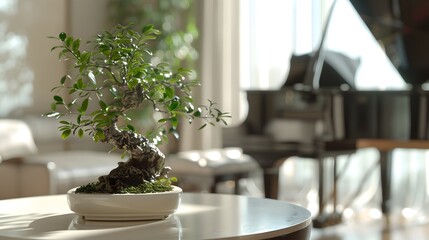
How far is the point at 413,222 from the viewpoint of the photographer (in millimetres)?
5684

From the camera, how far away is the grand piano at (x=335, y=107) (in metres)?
4.95

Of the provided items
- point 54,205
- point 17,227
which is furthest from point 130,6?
point 17,227

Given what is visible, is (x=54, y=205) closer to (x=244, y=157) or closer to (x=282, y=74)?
(x=244, y=157)

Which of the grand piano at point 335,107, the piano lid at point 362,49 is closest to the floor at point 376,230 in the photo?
the grand piano at point 335,107

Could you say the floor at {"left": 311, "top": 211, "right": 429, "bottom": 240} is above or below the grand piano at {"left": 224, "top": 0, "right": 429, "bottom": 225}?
below

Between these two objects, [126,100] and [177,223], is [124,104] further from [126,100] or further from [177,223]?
[177,223]

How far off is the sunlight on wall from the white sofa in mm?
342

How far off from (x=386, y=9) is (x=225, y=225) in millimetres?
3093

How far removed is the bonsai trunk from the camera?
2.39 m

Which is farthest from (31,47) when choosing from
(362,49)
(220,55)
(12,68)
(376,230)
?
(376,230)

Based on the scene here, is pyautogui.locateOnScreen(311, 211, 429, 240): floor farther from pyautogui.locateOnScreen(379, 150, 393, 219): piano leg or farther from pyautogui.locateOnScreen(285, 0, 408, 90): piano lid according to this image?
pyautogui.locateOnScreen(285, 0, 408, 90): piano lid

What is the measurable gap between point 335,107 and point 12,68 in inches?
109

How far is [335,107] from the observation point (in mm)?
5047

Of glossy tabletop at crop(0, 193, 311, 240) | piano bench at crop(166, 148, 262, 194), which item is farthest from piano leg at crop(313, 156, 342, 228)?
glossy tabletop at crop(0, 193, 311, 240)
